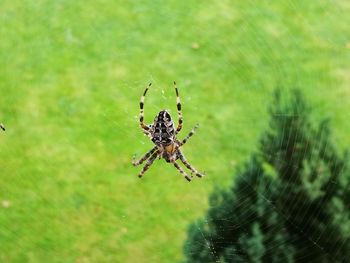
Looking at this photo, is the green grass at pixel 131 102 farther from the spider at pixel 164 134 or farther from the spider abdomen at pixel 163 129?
the spider abdomen at pixel 163 129

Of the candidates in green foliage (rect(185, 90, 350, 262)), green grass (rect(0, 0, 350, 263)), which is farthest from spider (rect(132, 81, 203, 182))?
green grass (rect(0, 0, 350, 263))

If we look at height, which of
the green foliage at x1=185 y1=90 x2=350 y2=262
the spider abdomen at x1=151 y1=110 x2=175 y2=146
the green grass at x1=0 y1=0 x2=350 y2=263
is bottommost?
the green foliage at x1=185 y1=90 x2=350 y2=262

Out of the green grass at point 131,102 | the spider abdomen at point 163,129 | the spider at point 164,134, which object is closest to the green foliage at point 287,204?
the spider at point 164,134

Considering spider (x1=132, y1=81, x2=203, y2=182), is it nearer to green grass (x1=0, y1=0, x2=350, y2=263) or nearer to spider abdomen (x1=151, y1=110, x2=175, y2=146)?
spider abdomen (x1=151, y1=110, x2=175, y2=146)

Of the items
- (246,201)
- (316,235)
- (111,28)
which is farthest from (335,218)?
(111,28)

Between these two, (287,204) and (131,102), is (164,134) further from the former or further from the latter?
(131,102)
